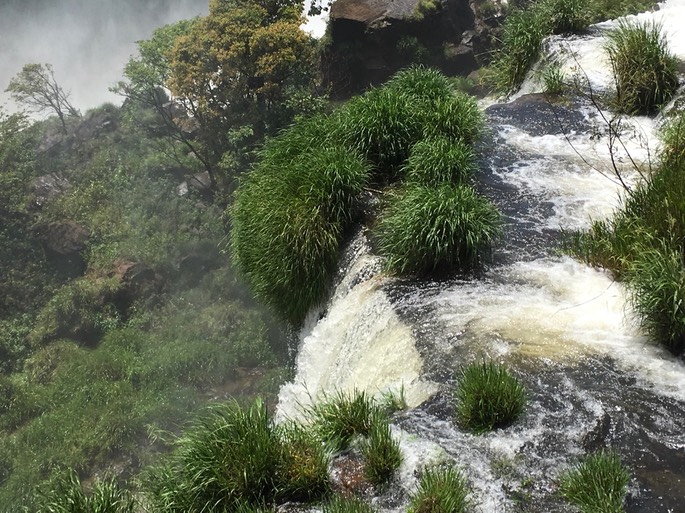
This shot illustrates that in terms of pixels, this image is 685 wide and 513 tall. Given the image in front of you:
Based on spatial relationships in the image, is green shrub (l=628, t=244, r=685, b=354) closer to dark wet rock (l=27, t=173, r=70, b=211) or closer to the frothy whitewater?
the frothy whitewater

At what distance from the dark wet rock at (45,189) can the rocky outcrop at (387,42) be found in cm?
1411

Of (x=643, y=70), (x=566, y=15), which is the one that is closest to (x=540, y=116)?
(x=643, y=70)

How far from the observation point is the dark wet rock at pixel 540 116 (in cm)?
998

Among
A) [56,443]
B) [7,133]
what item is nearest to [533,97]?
[56,443]

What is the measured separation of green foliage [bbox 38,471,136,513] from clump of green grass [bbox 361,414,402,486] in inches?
66.5

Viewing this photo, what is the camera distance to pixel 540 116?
10445 mm

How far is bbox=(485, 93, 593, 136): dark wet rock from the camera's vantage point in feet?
32.8

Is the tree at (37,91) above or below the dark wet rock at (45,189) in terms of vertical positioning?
above

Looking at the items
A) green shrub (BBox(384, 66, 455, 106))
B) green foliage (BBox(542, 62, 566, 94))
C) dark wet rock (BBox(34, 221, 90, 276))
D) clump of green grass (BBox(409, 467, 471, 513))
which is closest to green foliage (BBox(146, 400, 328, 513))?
clump of green grass (BBox(409, 467, 471, 513))

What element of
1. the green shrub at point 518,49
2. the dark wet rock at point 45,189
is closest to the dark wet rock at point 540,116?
the green shrub at point 518,49

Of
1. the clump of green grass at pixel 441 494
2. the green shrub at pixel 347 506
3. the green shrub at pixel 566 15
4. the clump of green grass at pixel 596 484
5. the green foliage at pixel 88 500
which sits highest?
the green shrub at pixel 566 15

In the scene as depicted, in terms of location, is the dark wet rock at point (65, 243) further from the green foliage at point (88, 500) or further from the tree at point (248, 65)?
the green foliage at point (88, 500)

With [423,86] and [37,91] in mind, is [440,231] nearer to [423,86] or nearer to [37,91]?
[423,86]

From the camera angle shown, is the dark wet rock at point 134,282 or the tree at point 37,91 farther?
the tree at point 37,91
